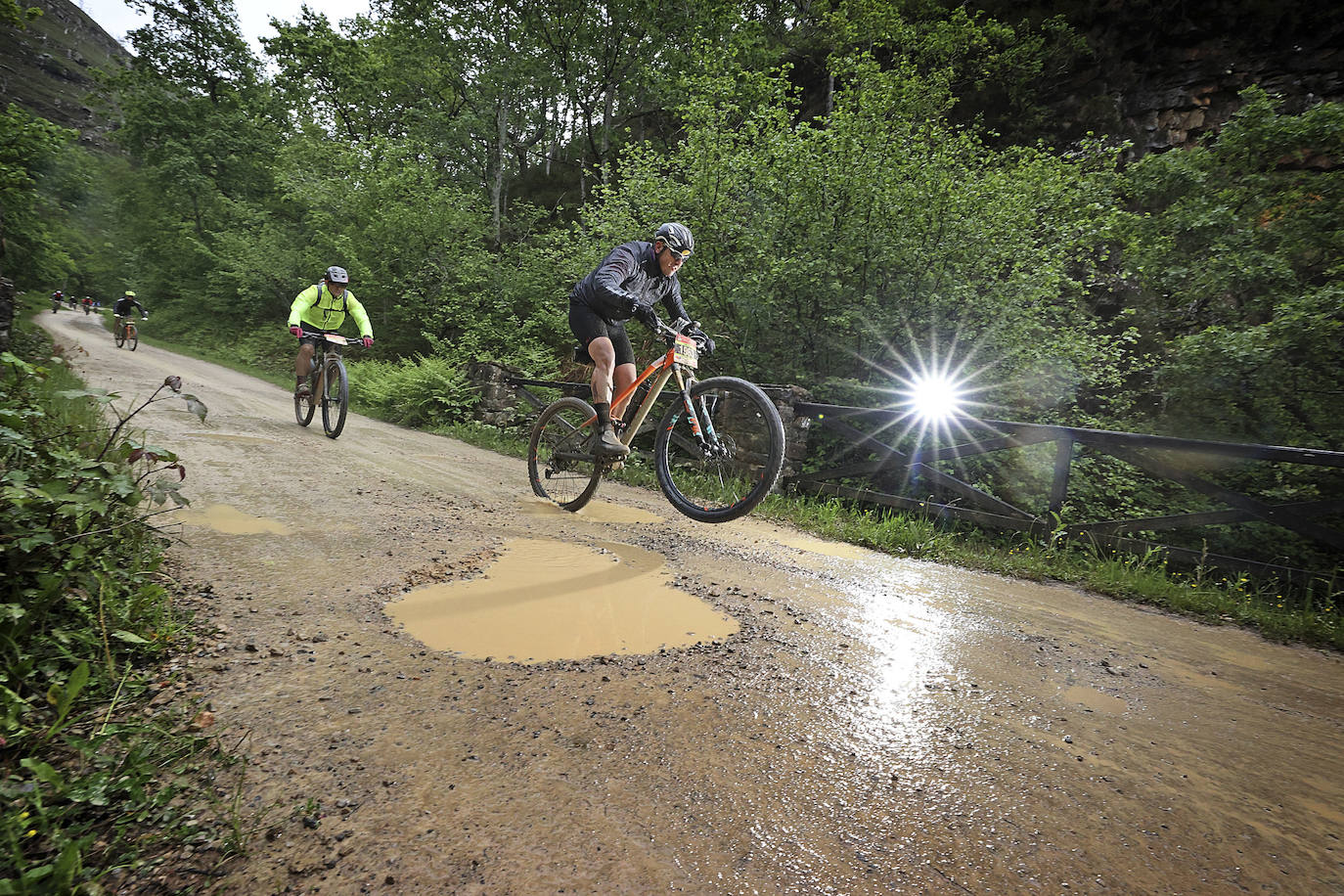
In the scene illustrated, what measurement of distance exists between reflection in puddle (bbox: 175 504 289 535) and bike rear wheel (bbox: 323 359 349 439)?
398 cm

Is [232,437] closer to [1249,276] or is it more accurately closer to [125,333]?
Result: [1249,276]

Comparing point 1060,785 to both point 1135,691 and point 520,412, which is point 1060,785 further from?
point 520,412

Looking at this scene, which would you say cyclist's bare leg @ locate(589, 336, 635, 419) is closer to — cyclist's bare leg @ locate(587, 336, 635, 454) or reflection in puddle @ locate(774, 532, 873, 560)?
cyclist's bare leg @ locate(587, 336, 635, 454)

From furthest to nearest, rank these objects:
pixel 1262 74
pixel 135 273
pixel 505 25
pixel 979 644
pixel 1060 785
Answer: pixel 135 273, pixel 505 25, pixel 1262 74, pixel 979 644, pixel 1060 785

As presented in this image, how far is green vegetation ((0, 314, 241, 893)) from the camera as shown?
4.07ft

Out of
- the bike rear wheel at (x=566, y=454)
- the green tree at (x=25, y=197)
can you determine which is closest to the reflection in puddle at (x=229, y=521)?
the bike rear wheel at (x=566, y=454)

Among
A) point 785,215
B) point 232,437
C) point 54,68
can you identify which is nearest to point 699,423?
point 232,437

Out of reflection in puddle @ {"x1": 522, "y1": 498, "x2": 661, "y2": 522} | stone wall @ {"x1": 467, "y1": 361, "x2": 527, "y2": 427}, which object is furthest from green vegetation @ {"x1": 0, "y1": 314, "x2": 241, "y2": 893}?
stone wall @ {"x1": 467, "y1": 361, "x2": 527, "y2": 427}

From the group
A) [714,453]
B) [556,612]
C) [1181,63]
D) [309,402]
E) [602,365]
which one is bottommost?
[556,612]

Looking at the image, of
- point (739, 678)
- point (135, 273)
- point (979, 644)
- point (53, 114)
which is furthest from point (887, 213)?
point (53, 114)

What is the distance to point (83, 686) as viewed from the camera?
1686 mm

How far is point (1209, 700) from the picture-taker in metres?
2.71

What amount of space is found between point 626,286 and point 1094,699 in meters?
4.03

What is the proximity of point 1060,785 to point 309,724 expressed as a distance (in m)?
2.40
